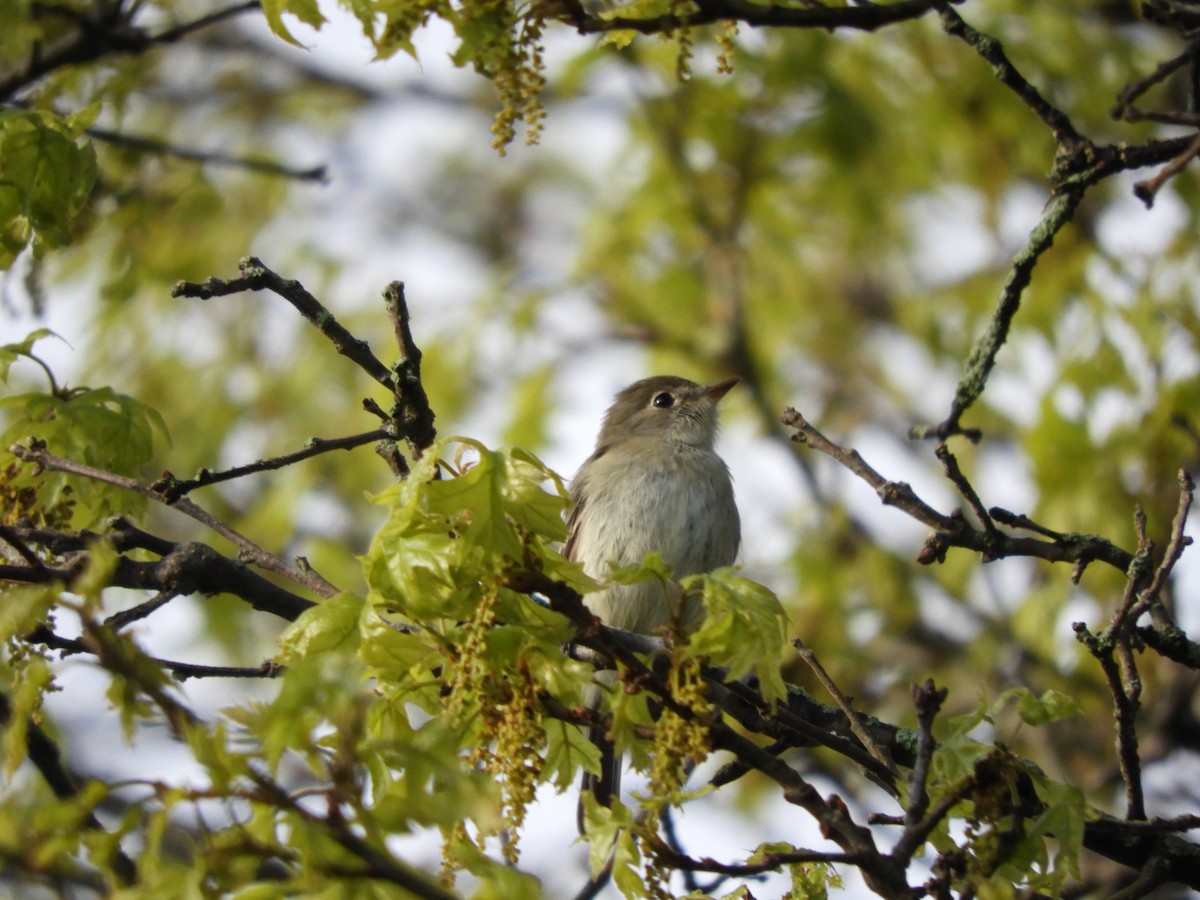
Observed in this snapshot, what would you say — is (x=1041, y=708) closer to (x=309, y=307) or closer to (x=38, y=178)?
(x=309, y=307)

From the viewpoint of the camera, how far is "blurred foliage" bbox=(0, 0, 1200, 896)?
229 inches

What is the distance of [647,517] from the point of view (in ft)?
20.3

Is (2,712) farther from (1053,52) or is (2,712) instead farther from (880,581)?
(1053,52)

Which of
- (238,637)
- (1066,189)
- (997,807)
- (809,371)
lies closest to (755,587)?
(997,807)

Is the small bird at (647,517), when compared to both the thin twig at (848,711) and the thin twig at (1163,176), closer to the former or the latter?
the thin twig at (848,711)

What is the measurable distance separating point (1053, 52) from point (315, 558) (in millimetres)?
5715

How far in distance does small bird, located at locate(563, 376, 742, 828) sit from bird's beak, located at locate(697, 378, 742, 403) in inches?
2.7

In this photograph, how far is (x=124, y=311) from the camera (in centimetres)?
887

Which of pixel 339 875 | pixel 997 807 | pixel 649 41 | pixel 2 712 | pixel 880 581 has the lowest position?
pixel 339 875

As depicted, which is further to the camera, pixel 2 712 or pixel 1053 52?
pixel 1053 52

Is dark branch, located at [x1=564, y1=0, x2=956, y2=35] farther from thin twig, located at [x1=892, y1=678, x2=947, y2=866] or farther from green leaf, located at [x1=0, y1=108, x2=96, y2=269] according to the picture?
green leaf, located at [x1=0, y1=108, x2=96, y2=269]

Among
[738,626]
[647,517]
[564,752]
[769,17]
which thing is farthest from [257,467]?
[647,517]

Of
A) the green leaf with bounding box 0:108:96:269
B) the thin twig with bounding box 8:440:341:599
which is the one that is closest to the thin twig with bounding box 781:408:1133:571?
the thin twig with bounding box 8:440:341:599

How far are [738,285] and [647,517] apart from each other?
12.3 feet
